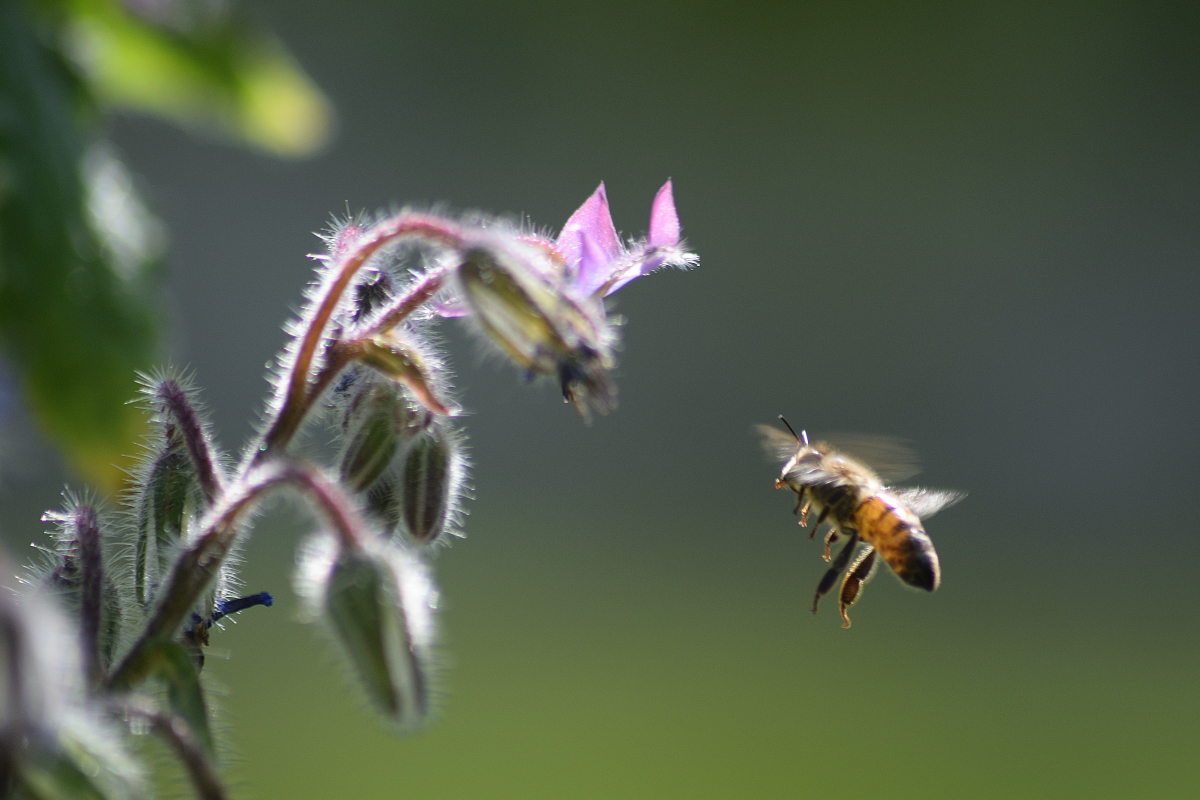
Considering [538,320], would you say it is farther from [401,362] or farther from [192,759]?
[192,759]

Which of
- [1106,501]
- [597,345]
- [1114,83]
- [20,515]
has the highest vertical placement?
[1114,83]

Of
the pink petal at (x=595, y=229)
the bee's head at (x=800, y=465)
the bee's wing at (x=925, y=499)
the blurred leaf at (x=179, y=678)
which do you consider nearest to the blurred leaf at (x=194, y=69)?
the pink petal at (x=595, y=229)

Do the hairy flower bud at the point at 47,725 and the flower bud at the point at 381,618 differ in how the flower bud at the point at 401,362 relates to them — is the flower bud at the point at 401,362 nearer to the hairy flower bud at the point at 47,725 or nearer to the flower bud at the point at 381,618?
the flower bud at the point at 381,618

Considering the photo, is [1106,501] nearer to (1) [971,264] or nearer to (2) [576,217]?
Result: (1) [971,264]

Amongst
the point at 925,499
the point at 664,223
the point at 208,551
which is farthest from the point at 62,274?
the point at 925,499

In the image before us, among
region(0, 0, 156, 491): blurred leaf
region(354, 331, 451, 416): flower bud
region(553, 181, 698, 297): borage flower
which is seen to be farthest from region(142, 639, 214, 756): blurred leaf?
region(553, 181, 698, 297): borage flower

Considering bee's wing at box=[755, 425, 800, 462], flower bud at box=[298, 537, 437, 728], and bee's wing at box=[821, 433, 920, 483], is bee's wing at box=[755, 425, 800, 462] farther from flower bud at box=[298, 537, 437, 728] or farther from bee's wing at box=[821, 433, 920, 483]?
flower bud at box=[298, 537, 437, 728]

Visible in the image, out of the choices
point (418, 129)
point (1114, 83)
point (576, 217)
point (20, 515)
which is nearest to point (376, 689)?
point (576, 217)
